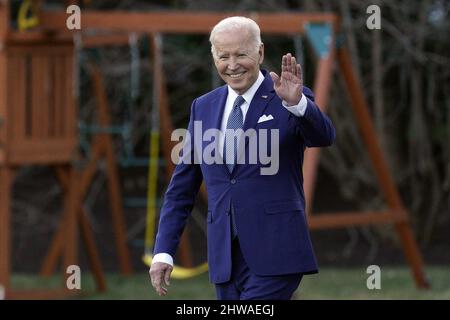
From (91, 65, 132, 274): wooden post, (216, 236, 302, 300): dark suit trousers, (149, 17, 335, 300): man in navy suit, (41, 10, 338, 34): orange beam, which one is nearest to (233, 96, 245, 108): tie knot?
(149, 17, 335, 300): man in navy suit

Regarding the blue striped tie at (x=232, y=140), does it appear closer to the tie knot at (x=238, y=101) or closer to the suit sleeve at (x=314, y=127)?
the tie knot at (x=238, y=101)

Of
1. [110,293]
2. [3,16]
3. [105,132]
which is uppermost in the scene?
[3,16]

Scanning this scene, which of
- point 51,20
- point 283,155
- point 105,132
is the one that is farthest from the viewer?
point 105,132

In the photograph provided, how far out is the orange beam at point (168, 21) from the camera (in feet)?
30.8

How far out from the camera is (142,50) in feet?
49.1

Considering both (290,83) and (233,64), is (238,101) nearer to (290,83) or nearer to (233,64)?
(233,64)

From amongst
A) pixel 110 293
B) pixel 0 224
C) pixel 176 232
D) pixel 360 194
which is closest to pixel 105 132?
pixel 110 293

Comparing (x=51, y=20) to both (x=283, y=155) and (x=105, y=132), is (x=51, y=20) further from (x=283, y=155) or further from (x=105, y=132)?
(x=283, y=155)

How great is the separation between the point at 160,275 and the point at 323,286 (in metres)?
6.00

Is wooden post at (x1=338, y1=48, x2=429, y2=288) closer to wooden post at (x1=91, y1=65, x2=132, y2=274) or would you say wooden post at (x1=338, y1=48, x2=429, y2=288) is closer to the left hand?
wooden post at (x1=91, y1=65, x2=132, y2=274)

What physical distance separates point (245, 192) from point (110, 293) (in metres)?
5.92

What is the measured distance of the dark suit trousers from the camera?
4320mm

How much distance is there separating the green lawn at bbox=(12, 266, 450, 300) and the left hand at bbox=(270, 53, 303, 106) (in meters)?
4.73

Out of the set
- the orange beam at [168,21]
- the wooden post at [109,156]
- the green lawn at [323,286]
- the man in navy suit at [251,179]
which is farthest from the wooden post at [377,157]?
the man in navy suit at [251,179]
